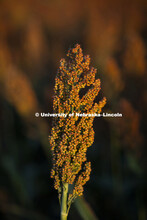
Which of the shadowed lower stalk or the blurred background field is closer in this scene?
the shadowed lower stalk

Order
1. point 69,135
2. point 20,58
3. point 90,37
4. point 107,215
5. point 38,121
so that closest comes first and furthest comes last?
point 69,135, point 107,215, point 38,121, point 20,58, point 90,37

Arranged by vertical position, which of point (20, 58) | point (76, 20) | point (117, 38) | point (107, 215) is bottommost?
point (107, 215)

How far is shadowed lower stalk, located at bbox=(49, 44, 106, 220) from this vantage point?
Answer: 1997mm

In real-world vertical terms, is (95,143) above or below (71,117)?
above

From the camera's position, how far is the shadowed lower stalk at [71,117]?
6.55 ft

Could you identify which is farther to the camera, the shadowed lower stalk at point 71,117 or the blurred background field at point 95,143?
the blurred background field at point 95,143

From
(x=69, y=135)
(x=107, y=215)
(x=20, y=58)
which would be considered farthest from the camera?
(x=20, y=58)

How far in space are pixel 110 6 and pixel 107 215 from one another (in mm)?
12861

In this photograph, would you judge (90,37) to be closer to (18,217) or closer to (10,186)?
(10,186)

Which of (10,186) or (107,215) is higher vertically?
(10,186)

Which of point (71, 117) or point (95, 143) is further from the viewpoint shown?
point (95, 143)

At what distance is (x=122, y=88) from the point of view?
481 cm

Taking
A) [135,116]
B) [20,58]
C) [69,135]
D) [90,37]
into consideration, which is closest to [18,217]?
[135,116]

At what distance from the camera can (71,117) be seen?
1.99m
